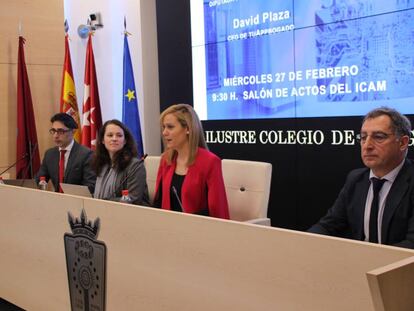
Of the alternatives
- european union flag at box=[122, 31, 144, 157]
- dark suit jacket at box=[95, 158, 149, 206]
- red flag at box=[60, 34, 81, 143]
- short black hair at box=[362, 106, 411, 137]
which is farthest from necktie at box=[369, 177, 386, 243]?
red flag at box=[60, 34, 81, 143]

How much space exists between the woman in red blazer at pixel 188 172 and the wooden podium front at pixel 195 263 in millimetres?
603

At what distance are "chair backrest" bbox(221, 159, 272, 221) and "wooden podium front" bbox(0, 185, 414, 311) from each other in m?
0.96

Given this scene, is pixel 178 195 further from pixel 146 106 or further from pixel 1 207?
pixel 146 106

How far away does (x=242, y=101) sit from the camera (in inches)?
181

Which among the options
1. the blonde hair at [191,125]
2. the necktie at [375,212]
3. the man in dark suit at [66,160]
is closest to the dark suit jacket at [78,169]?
the man in dark suit at [66,160]

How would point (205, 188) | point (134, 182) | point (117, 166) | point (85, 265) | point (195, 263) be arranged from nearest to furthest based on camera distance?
point (195, 263)
point (85, 265)
point (205, 188)
point (134, 182)
point (117, 166)

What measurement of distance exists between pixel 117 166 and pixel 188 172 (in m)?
0.68

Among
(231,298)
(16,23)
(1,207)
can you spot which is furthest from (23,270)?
(16,23)

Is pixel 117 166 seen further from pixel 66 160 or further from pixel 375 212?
pixel 375 212

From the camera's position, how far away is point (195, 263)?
212 centimetres

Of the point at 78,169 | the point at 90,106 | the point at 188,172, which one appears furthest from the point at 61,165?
the point at 188,172

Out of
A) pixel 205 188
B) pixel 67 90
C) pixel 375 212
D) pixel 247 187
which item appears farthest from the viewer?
pixel 67 90

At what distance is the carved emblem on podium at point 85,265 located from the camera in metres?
2.59

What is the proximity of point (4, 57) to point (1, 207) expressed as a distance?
2324 mm
